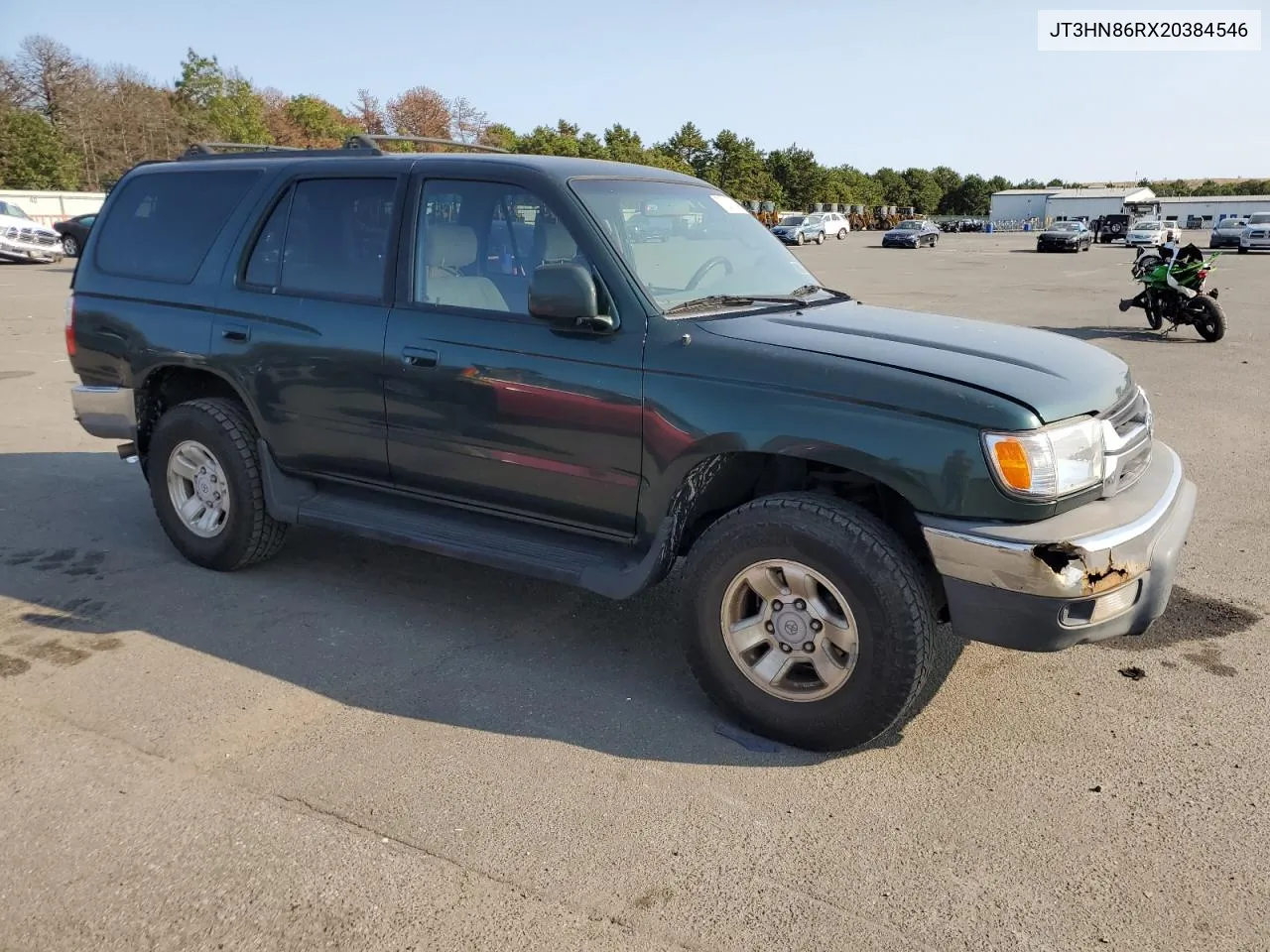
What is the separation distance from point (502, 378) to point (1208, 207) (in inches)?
4604

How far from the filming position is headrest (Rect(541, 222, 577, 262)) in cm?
384

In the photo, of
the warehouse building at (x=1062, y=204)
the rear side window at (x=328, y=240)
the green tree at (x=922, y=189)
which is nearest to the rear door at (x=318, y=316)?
the rear side window at (x=328, y=240)

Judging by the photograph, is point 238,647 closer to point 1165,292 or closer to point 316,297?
point 316,297

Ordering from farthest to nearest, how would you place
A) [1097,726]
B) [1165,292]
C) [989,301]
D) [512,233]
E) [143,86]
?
[143,86], [989,301], [1165,292], [512,233], [1097,726]

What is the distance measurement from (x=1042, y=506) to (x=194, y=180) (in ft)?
13.9

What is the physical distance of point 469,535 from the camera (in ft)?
13.5

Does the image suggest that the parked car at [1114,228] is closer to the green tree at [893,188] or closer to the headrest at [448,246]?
the green tree at [893,188]

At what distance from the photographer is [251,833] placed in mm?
2953

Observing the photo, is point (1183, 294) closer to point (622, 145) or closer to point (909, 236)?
point (909, 236)

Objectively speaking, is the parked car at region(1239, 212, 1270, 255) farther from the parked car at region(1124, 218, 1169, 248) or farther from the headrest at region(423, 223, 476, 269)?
the headrest at region(423, 223, 476, 269)

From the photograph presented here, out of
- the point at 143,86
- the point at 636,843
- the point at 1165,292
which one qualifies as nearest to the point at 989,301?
the point at 1165,292

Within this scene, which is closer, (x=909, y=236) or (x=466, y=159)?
(x=466, y=159)

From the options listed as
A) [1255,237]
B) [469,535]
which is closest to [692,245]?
[469,535]

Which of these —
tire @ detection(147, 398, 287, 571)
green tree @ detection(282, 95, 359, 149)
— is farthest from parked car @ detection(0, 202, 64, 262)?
green tree @ detection(282, 95, 359, 149)
